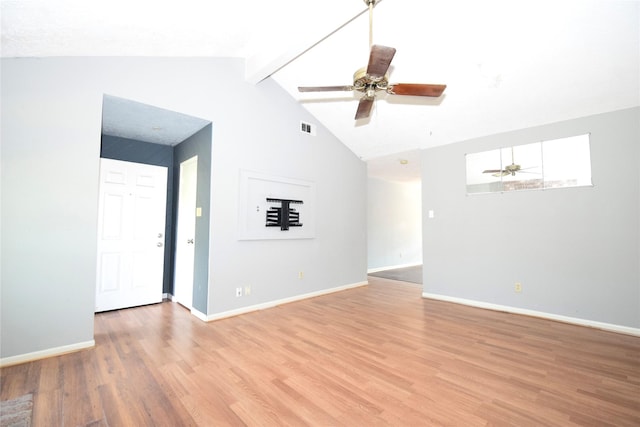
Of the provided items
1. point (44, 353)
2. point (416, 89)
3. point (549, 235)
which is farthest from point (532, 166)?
point (44, 353)

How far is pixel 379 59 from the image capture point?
1996 mm

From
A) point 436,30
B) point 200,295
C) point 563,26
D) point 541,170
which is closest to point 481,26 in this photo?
point 436,30

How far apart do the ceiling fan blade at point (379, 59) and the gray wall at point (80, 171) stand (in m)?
2.31

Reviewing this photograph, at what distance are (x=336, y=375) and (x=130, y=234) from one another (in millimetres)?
3552

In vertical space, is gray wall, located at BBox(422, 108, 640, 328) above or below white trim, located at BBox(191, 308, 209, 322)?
above

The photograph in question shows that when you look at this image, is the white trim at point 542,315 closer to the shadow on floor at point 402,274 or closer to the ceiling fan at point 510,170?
the shadow on floor at point 402,274

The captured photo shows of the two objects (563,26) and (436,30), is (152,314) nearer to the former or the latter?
(436,30)

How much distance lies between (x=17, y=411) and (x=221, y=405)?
1283 millimetres

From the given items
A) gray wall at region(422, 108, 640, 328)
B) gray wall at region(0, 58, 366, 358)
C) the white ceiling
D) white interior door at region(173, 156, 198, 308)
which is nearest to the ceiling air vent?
gray wall at region(0, 58, 366, 358)

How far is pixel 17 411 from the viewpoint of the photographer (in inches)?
68.5

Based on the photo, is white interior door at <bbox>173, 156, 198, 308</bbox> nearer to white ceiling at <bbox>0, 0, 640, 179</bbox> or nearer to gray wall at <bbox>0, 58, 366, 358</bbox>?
gray wall at <bbox>0, 58, 366, 358</bbox>

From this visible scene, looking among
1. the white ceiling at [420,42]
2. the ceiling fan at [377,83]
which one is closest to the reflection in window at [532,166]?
the white ceiling at [420,42]

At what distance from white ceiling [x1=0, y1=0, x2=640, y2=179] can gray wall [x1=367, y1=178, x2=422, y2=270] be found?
3.89m

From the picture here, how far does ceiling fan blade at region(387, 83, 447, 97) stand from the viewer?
2334mm
